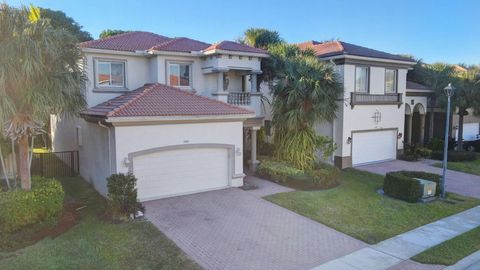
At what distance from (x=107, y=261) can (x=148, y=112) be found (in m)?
6.45

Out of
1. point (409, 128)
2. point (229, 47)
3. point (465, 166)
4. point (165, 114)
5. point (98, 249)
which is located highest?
point (229, 47)

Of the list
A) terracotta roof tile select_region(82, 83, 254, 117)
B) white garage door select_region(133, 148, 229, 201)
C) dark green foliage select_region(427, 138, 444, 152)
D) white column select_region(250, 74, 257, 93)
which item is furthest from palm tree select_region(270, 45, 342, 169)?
dark green foliage select_region(427, 138, 444, 152)

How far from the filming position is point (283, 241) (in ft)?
34.2

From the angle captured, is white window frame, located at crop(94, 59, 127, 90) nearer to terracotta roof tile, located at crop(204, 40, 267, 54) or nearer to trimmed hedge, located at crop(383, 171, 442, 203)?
terracotta roof tile, located at crop(204, 40, 267, 54)

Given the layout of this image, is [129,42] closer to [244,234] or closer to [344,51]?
[344,51]

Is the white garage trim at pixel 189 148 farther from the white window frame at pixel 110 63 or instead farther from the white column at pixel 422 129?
the white column at pixel 422 129

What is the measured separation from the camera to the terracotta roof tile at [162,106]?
13680 millimetres

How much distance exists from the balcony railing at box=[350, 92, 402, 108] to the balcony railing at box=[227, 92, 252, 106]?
6.45 meters

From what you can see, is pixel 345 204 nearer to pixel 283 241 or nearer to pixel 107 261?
pixel 283 241

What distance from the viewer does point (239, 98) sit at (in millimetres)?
19109

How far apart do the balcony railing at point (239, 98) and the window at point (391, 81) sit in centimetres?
998

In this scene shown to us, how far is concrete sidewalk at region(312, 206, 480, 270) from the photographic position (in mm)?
8953

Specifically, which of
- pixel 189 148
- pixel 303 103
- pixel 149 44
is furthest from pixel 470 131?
pixel 149 44

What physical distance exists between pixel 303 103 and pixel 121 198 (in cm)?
1042
